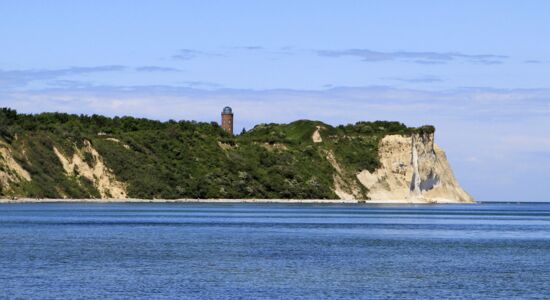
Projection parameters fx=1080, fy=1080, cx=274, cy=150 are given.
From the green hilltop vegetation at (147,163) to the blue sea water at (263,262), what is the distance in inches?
2386

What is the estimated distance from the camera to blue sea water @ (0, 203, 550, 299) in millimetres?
44719

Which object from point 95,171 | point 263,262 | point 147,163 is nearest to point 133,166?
point 147,163

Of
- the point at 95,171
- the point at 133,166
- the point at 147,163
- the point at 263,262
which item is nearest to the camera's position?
the point at 263,262

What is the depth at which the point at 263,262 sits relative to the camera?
2285 inches

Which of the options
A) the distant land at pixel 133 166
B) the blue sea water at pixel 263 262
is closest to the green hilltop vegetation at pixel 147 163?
the distant land at pixel 133 166

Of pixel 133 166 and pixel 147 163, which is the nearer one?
pixel 133 166

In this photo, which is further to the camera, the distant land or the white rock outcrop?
the white rock outcrop

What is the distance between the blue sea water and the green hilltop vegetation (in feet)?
199

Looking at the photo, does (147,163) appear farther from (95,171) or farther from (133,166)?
(95,171)

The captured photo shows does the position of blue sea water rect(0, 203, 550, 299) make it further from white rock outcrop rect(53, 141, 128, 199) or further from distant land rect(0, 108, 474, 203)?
white rock outcrop rect(53, 141, 128, 199)

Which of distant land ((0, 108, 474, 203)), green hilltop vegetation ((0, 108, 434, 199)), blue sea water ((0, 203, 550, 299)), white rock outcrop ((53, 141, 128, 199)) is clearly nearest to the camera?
blue sea water ((0, 203, 550, 299))

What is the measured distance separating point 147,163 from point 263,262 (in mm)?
118986

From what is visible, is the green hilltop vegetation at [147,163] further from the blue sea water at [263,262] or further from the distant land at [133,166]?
the blue sea water at [263,262]

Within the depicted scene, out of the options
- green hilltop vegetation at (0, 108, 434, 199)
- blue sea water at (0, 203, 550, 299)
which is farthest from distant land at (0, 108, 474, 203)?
blue sea water at (0, 203, 550, 299)
